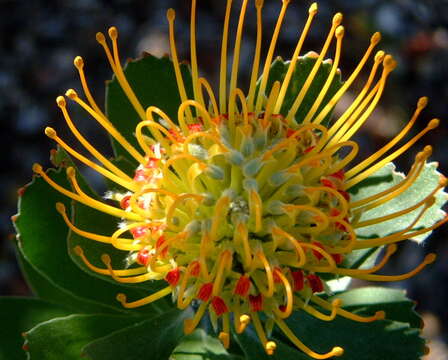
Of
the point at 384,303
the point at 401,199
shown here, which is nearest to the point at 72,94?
the point at 401,199

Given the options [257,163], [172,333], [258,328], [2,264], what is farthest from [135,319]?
[2,264]

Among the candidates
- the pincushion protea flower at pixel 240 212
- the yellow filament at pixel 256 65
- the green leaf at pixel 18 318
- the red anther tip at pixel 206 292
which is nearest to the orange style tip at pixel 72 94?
the pincushion protea flower at pixel 240 212

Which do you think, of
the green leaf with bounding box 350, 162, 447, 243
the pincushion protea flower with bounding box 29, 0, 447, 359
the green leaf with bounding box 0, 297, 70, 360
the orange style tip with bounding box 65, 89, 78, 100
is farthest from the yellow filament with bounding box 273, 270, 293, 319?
the green leaf with bounding box 0, 297, 70, 360

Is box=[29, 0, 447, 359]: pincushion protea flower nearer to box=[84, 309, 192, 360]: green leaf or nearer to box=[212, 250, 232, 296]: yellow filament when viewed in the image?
box=[212, 250, 232, 296]: yellow filament

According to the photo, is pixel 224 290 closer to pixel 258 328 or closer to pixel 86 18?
pixel 258 328

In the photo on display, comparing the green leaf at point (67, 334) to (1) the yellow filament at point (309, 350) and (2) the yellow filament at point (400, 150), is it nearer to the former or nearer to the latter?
(1) the yellow filament at point (309, 350)

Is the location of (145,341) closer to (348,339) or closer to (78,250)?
(78,250)
